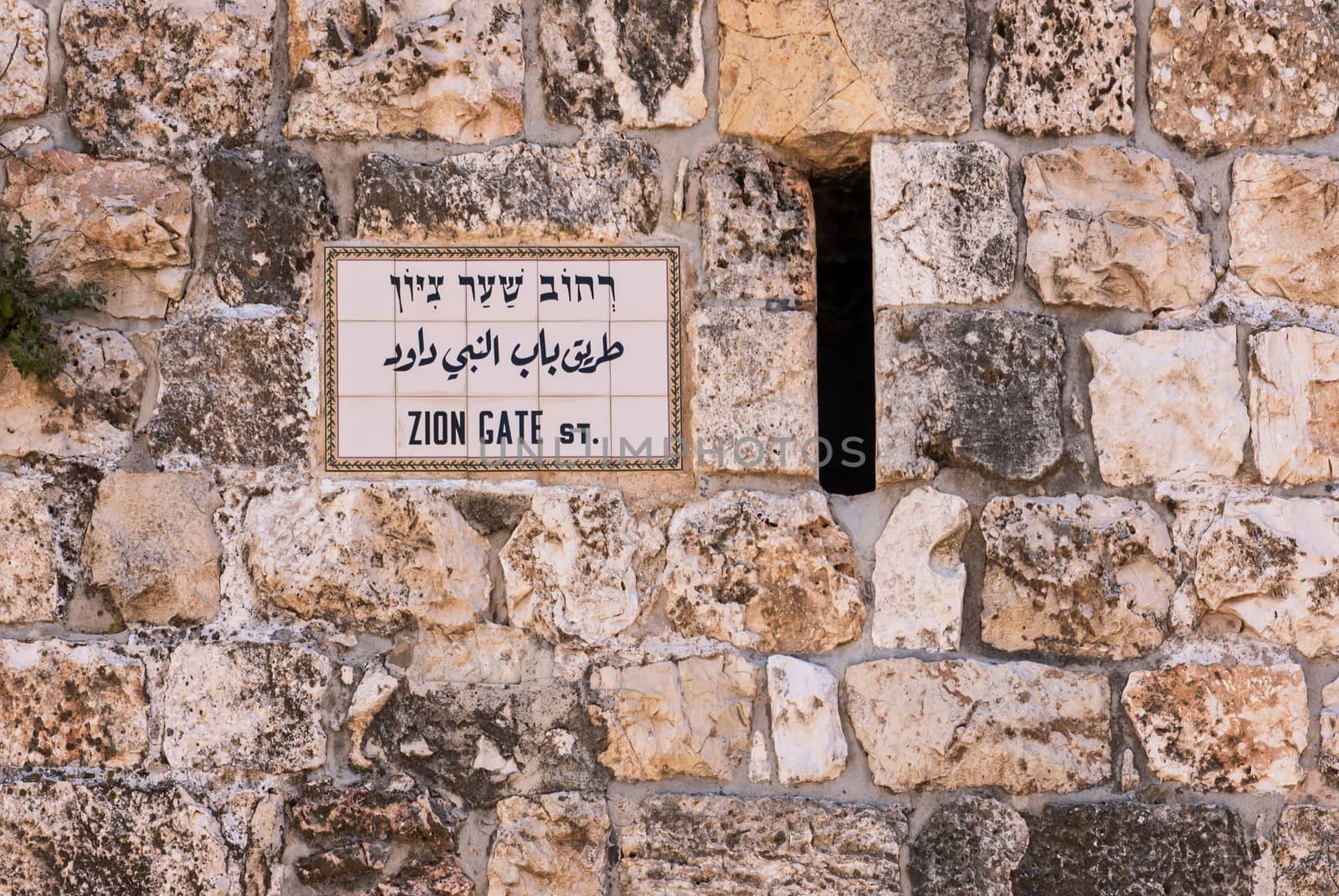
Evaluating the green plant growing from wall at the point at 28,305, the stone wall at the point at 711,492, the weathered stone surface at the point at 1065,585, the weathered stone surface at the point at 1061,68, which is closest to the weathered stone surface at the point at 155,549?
the stone wall at the point at 711,492

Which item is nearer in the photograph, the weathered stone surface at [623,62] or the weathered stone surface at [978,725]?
the weathered stone surface at [978,725]

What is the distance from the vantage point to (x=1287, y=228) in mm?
2861

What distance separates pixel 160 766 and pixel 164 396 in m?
0.74

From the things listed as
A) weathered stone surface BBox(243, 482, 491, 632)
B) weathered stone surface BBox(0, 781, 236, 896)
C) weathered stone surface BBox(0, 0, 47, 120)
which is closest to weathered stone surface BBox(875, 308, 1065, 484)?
weathered stone surface BBox(243, 482, 491, 632)

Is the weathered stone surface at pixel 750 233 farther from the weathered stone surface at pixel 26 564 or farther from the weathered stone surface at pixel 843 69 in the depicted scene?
the weathered stone surface at pixel 26 564

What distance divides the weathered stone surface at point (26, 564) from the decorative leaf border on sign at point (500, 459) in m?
0.59

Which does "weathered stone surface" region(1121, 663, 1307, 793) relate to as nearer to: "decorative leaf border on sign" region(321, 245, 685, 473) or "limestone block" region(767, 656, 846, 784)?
"limestone block" region(767, 656, 846, 784)

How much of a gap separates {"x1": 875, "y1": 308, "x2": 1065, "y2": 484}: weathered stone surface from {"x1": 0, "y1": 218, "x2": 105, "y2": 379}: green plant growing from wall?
63.9 inches

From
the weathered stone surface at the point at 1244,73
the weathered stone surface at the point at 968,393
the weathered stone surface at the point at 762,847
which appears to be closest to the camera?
the weathered stone surface at the point at 762,847

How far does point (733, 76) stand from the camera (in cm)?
284

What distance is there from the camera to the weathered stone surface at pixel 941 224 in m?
2.80

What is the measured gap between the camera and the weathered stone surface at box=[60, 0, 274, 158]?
2.82 meters

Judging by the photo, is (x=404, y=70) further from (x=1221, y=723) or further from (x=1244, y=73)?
(x=1221, y=723)

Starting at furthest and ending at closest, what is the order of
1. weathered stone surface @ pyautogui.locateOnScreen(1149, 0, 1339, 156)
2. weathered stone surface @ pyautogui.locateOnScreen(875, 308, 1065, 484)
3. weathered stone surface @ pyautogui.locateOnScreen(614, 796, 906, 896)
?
weathered stone surface @ pyautogui.locateOnScreen(1149, 0, 1339, 156) < weathered stone surface @ pyautogui.locateOnScreen(875, 308, 1065, 484) < weathered stone surface @ pyautogui.locateOnScreen(614, 796, 906, 896)
